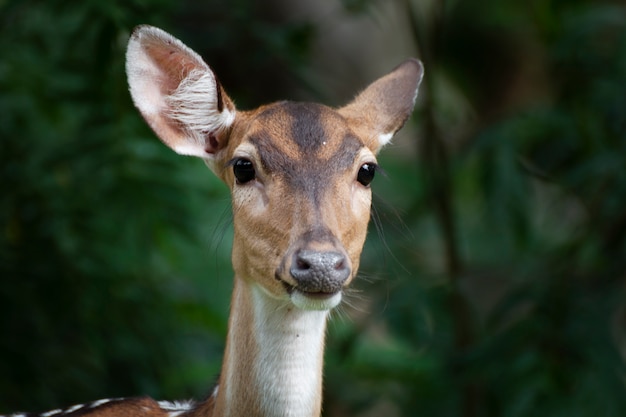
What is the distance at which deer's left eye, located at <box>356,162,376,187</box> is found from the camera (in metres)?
4.16

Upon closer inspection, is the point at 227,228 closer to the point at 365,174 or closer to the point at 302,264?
the point at 365,174

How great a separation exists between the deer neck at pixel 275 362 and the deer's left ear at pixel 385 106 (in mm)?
901

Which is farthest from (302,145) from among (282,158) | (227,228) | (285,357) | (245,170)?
(227,228)

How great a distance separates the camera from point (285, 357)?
4.02m

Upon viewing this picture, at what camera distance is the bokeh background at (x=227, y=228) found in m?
5.79

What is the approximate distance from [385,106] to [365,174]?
0.62m

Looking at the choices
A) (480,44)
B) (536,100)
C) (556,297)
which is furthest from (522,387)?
(480,44)

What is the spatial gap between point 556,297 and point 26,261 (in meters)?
3.05

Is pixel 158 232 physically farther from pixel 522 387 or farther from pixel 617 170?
pixel 617 170

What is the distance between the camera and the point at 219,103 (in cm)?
437

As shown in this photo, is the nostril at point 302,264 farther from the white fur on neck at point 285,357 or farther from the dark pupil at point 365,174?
the dark pupil at point 365,174

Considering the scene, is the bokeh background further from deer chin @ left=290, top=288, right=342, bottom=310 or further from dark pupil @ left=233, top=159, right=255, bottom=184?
deer chin @ left=290, top=288, right=342, bottom=310

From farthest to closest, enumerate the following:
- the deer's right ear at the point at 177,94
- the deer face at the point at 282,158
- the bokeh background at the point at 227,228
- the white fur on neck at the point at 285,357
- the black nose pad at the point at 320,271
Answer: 1. the bokeh background at the point at 227,228
2. the deer's right ear at the point at 177,94
3. the white fur on neck at the point at 285,357
4. the deer face at the point at 282,158
5. the black nose pad at the point at 320,271

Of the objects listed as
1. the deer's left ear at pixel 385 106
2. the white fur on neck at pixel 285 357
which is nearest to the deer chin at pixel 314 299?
the white fur on neck at pixel 285 357
